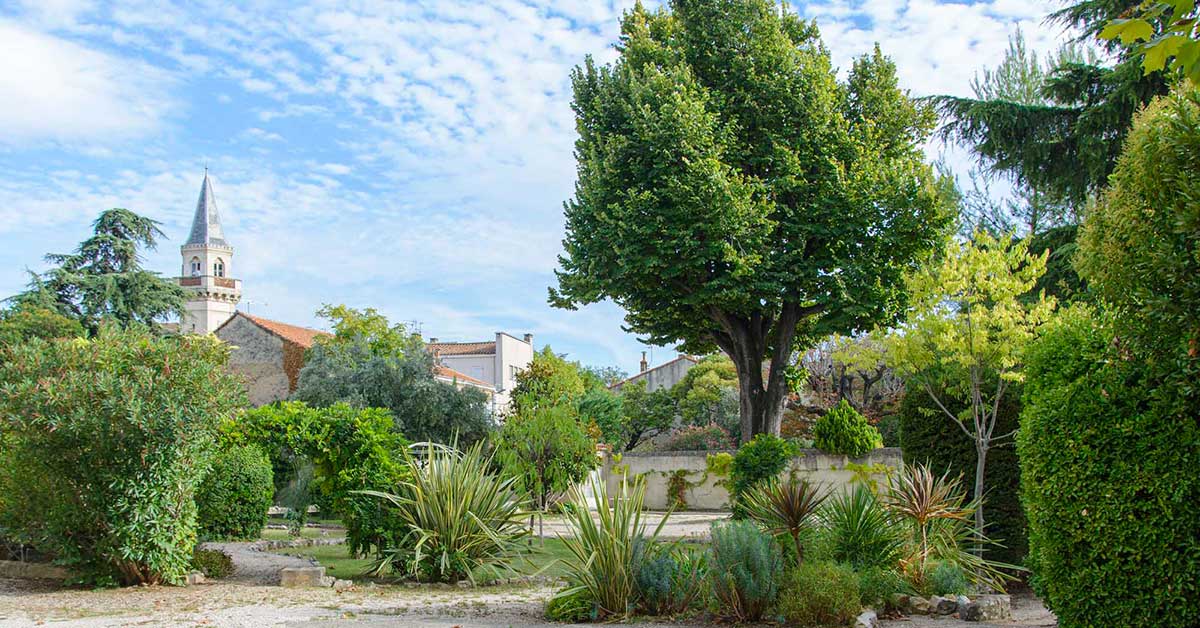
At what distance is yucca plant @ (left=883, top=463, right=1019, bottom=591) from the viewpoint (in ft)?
30.3

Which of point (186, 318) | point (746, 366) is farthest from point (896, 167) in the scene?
point (186, 318)

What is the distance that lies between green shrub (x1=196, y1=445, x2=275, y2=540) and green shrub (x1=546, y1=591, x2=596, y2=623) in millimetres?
8787

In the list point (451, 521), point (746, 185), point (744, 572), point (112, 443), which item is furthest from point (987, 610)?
point (746, 185)

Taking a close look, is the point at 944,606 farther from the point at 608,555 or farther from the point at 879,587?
the point at 608,555

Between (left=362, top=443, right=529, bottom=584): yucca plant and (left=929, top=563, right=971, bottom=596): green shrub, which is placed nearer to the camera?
(left=929, top=563, right=971, bottom=596): green shrub

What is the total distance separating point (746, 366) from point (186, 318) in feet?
101

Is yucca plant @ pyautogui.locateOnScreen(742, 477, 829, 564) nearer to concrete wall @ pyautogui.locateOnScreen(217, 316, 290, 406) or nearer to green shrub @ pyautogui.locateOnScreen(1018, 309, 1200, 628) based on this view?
green shrub @ pyautogui.locateOnScreen(1018, 309, 1200, 628)

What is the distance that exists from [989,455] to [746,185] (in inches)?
374

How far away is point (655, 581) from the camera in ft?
26.9

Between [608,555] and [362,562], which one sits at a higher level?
[608,555]

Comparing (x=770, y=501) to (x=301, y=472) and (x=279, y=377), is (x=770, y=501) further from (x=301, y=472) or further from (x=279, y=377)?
(x=279, y=377)

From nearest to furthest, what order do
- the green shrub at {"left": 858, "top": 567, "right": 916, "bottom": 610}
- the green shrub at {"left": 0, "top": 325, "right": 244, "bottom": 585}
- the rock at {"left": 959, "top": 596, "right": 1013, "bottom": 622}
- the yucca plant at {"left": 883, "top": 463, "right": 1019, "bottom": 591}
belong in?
the rock at {"left": 959, "top": 596, "right": 1013, "bottom": 622} → the green shrub at {"left": 858, "top": 567, "right": 916, "bottom": 610} → the yucca plant at {"left": 883, "top": 463, "right": 1019, "bottom": 591} → the green shrub at {"left": 0, "top": 325, "right": 244, "bottom": 585}

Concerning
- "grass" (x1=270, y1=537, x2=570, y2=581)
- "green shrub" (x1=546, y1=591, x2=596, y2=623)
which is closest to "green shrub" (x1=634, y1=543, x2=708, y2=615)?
"green shrub" (x1=546, y1=591, x2=596, y2=623)

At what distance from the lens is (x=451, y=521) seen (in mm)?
10398
